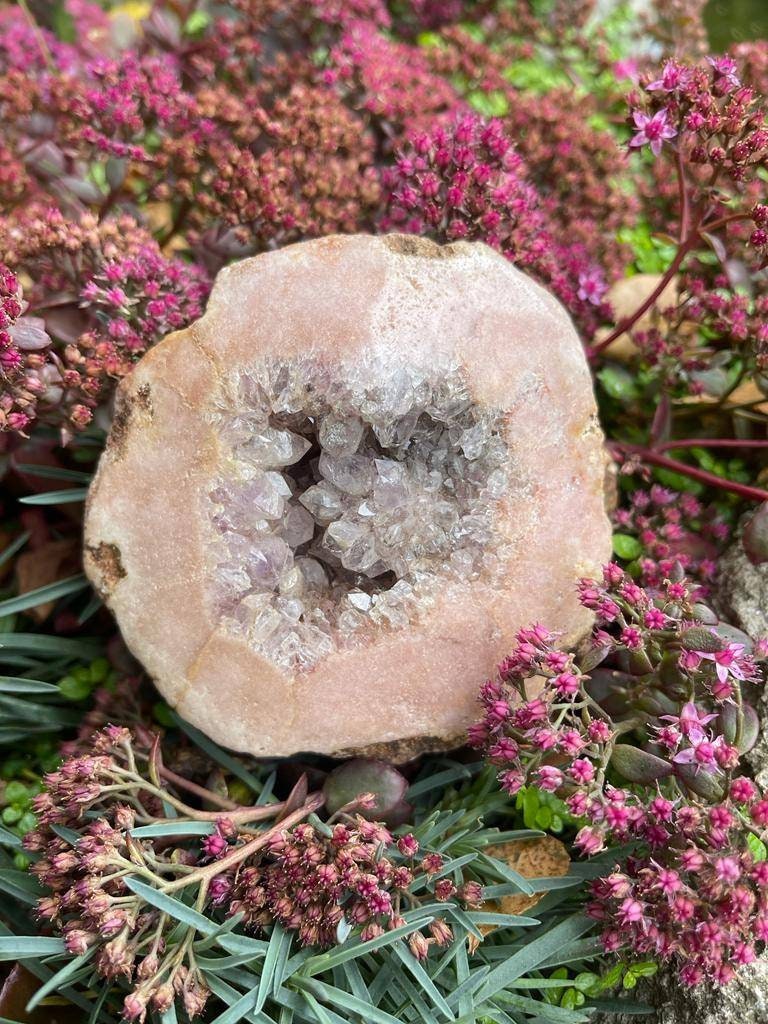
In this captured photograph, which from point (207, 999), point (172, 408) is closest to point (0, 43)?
point (172, 408)

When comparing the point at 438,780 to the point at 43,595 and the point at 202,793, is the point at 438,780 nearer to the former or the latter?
the point at 202,793

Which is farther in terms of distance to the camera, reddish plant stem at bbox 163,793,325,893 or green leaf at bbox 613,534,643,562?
green leaf at bbox 613,534,643,562

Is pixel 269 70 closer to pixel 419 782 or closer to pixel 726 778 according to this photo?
pixel 419 782

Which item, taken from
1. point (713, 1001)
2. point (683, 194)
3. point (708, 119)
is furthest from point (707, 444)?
point (713, 1001)

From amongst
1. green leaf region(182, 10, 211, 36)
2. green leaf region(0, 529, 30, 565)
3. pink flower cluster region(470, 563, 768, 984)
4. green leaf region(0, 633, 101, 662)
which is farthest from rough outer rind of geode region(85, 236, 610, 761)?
green leaf region(182, 10, 211, 36)

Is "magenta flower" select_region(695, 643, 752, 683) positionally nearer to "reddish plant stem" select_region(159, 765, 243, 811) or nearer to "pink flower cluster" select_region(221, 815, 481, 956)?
"pink flower cluster" select_region(221, 815, 481, 956)

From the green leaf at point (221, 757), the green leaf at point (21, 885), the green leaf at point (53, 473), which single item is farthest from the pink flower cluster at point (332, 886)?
the green leaf at point (53, 473)
